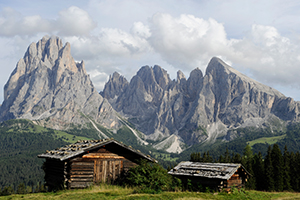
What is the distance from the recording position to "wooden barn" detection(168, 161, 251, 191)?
27406 millimetres

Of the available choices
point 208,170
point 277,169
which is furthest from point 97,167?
point 277,169

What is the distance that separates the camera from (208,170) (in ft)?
95.9

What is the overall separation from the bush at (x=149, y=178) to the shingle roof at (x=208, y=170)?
3.04m

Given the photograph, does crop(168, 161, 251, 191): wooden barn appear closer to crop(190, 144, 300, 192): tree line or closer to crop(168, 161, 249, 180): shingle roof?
crop(168, 161, 249, 180): shingle roof

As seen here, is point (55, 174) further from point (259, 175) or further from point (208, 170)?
point (259, 175)

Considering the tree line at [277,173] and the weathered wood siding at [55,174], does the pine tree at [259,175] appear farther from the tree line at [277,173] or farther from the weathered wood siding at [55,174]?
the weathered wood siding at [55,174]

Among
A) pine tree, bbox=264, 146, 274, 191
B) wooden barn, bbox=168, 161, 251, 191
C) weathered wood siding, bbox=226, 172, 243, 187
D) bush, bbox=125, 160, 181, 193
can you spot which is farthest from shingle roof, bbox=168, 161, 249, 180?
pine tree, bbox=264, 146, 274, 191

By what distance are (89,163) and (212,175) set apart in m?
13.6

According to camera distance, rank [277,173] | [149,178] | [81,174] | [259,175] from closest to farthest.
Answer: [149,178] → [81,174] → [277,173] → [259,175]

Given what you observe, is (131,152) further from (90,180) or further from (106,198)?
(106,198)

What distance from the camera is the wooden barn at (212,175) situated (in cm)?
2741

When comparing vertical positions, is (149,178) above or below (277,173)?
above

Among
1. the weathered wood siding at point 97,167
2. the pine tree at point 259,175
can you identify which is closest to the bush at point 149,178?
the weathered wood siding at point 97,167

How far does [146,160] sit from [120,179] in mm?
3709
